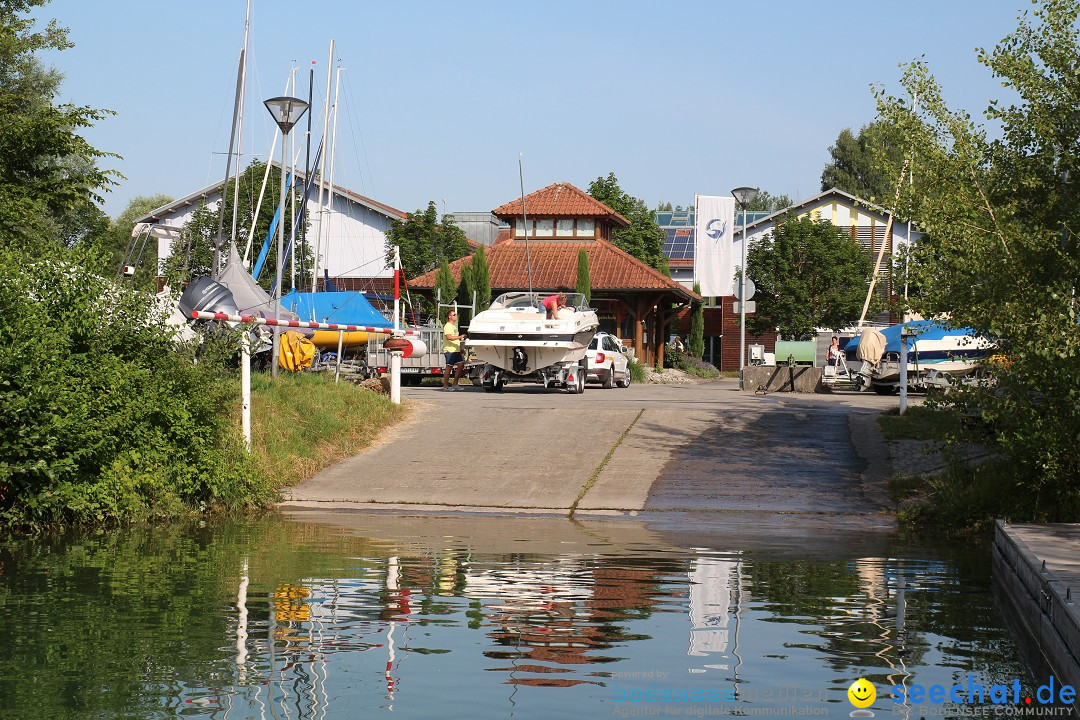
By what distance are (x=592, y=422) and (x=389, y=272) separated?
1457 inches

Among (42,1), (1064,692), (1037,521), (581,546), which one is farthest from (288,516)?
(42,1)

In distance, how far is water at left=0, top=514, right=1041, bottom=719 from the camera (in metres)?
7.02

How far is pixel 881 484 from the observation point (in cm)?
1750

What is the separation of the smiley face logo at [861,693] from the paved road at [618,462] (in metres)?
8.69

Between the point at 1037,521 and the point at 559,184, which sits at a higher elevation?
the point at 559,184

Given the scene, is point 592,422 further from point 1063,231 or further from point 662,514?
point 1063,231

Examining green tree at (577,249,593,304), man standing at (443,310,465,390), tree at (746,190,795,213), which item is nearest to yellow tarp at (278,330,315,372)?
man standing at (443,310,465,390)

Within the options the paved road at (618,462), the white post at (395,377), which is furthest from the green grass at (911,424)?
the white post at (395,377)

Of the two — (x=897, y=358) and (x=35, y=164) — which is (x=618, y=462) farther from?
(x=897, y=358)

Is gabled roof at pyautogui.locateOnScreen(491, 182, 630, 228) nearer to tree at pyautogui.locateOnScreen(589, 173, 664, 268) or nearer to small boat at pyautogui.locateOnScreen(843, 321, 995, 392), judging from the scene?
tree at pyautogui.locateOnScreen(589, 173, 664, 268)

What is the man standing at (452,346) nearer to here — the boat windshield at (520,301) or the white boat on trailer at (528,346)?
the boat windshield at (520,301)

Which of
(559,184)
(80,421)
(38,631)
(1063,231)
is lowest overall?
(38,631)

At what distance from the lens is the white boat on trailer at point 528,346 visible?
29312mm

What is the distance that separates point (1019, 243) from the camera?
1408 centimetres
